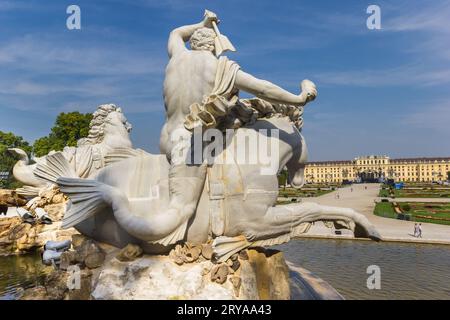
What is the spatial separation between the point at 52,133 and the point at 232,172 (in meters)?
25.8

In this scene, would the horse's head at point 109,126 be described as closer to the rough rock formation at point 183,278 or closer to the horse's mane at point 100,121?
the horse's mane at point 100,121

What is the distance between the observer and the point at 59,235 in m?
9.27

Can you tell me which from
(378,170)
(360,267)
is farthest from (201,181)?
(378,170)

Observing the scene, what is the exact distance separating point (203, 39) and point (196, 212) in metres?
2.29

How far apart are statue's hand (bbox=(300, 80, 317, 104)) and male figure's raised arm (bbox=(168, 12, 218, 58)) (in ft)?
5.00

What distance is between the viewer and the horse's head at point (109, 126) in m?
5.90

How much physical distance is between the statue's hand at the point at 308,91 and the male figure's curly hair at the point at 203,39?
1316mm

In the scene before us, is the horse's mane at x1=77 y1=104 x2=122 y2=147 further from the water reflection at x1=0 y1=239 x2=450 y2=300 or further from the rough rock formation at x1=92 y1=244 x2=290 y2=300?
the water reflection at x1=0 y1=239 x2=450 y2=300

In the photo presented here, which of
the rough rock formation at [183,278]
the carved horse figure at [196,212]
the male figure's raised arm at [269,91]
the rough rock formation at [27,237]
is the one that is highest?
the male figure's raised arm at [269,91]

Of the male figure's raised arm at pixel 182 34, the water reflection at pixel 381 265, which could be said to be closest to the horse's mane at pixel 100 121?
the male figure's raised arm at pixel 182 34

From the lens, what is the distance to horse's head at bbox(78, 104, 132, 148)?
19.4 ft

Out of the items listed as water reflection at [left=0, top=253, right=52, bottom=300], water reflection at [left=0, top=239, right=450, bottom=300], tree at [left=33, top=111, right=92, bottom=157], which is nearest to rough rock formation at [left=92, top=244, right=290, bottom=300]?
water reflection at [left=0, top=239, right=450, bottom=300]
